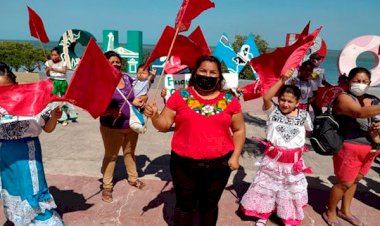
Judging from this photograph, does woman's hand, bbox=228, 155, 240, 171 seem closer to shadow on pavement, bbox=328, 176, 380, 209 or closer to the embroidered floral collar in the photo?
the embroidered floral collar

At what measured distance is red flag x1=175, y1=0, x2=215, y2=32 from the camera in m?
2.86

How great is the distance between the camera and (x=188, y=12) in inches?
114

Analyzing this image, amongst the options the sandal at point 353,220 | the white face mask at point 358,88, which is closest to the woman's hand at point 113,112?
the white face mask at point 358,88

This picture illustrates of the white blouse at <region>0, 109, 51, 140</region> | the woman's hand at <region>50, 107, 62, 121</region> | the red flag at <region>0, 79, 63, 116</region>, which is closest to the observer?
the red flag at <region>0, 79, 63, 116</region>

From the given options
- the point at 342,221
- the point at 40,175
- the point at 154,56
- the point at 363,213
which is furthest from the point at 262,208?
the point at 40,175

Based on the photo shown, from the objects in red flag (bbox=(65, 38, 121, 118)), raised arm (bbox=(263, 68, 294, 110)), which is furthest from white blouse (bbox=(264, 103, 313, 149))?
red flag (bbox=(65, 38, 121, 118))

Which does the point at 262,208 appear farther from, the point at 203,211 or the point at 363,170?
the point at 363,170

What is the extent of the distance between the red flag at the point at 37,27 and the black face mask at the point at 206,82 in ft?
6.83

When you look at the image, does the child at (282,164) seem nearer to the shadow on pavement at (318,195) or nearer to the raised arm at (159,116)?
the shadow on pavement at (318,195)

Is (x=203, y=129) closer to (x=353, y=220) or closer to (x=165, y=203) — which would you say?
(x=165, y=203)

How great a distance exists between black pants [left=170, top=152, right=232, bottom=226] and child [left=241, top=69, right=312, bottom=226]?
2.01 feet

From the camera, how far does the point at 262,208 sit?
10.5 ft

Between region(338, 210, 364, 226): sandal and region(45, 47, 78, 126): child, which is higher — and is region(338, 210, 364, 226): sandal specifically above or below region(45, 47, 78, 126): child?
below

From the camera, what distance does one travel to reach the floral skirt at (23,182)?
246cm
